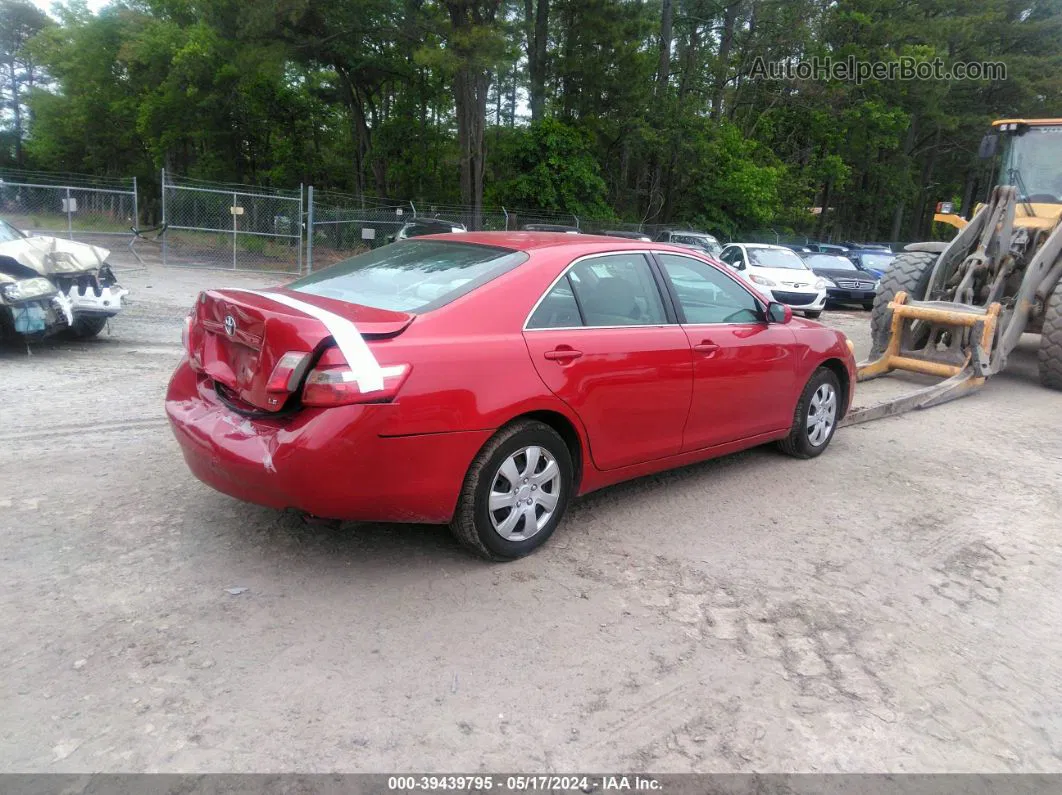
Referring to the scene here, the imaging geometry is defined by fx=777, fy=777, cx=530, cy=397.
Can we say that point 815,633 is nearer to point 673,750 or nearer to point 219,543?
point 673,750

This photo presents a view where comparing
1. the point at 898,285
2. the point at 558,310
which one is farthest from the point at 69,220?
the point at 558,310

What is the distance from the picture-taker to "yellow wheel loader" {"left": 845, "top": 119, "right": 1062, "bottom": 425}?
28.9ft

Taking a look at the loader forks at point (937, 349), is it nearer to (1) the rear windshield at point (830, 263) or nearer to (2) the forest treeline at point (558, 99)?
(1) the rear windshield at point (830, 263)

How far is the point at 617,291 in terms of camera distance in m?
4.47

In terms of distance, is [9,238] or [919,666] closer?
[919,666]

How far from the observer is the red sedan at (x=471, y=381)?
3318 mm

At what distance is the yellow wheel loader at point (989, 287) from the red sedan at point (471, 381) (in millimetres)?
4428

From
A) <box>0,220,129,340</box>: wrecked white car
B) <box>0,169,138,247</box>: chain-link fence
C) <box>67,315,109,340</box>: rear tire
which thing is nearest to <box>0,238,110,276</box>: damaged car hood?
<box>0,220,129,340</box>: wrecked white car

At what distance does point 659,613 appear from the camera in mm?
→ 3531

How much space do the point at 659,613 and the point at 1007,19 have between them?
46.9m

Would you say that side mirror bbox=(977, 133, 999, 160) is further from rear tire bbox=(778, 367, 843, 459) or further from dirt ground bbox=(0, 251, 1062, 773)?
dirt ground bbox=(0, 251, 1062, 773)

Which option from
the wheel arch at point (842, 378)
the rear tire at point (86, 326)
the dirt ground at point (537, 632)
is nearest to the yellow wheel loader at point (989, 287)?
the wheel arch at point (842, 378)

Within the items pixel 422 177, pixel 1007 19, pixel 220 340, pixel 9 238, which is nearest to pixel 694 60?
pixel 422 177

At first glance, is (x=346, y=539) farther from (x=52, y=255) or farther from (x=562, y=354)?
(x=52, y=255)
